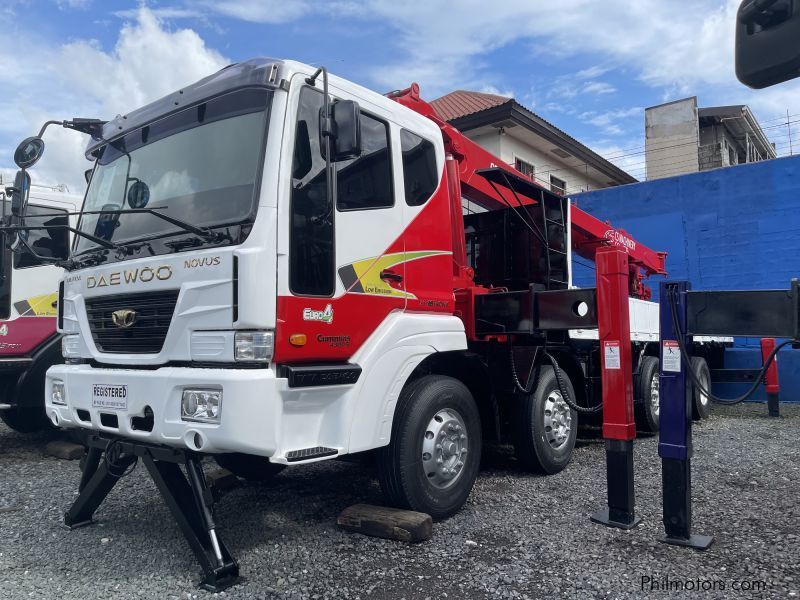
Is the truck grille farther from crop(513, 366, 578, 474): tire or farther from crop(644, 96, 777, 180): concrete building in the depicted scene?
crop(644, 96, 777, 180): concrete building

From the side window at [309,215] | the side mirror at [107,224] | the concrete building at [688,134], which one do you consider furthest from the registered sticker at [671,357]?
the concrete building at [688,134]

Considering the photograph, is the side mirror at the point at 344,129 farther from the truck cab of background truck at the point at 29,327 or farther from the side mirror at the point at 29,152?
the truck cab of background truck at the point at 29,327

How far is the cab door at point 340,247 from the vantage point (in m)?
3.50

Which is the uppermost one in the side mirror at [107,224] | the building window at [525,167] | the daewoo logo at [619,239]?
the building window at [525,167]

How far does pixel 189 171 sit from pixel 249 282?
99cm

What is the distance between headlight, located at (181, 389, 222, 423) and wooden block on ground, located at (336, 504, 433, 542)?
52.9 inches

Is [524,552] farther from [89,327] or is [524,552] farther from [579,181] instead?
[579,181]

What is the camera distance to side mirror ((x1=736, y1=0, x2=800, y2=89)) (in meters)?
2.01

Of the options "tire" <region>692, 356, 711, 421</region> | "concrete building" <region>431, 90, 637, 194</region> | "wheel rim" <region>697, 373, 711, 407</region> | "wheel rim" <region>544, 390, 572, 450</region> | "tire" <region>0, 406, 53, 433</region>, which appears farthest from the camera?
"concrete building" <region>431, 90, 637, 194</region>

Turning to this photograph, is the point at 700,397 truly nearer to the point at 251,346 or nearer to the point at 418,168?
the point at 418,168

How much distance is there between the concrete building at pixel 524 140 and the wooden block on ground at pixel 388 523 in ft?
38.9

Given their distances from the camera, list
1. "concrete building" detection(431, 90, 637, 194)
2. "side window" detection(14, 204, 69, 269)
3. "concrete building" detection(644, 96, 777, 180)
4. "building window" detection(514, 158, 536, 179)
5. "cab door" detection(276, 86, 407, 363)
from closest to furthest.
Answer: "cab door" detection(276, 86, 407, 363) → "side window" detection(14, 204, 69, 269) → "concrete building" detection(431, 90, 637, 194) → "building window" detection(514, 158, 536, 179) → "concrete building" detection(644, 96, 777, 180)

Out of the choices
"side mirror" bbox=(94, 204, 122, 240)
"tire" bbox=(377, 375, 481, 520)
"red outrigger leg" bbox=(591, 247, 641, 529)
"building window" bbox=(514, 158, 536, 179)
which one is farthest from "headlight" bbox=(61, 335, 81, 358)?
"building window" bbox=(514, 158, 536, 179)

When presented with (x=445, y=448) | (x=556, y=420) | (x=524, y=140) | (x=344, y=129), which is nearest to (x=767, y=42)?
(x=344, y=129)
